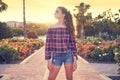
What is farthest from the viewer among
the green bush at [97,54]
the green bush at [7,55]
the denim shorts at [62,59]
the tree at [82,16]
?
the tree at [82,16]

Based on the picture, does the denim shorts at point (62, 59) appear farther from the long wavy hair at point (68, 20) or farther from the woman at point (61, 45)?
the long wavy hair at point (68, 20)

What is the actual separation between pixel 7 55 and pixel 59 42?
15483 mm

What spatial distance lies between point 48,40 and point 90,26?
89.6m

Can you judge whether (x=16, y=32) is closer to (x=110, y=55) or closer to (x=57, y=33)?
(x=110, y=55)

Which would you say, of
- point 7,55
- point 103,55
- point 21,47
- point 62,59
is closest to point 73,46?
point 62,59

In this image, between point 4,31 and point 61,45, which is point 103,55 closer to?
point 61,45

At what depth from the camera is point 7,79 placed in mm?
14977

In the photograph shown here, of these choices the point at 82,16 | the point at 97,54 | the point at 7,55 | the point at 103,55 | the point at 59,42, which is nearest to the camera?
the point at 59,42

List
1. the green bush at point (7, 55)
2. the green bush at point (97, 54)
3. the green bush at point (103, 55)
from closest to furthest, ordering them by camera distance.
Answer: the green bush at point (7, 55)
the green bush at point (103, 55)
the green bush at point (97, 54)

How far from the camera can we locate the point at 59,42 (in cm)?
898

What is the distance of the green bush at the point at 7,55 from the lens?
941 inches

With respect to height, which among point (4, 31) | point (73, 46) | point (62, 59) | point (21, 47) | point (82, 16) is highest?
point (82, 16)

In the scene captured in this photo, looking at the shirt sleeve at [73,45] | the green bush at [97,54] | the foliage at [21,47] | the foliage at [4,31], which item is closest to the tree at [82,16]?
the foliage at [4,31]

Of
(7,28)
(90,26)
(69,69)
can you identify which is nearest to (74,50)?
(69,69)
